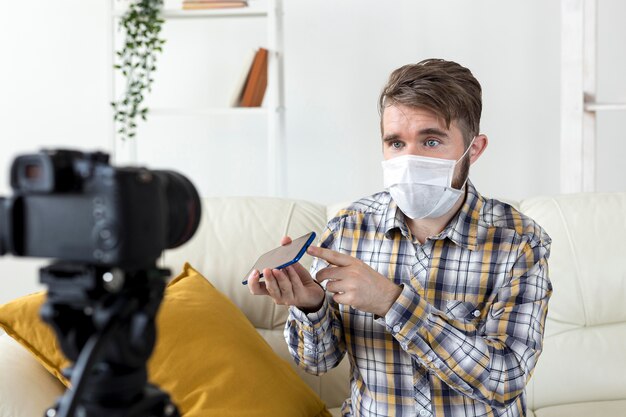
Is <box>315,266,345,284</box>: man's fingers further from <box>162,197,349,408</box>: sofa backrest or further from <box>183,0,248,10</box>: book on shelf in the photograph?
<box>183,0,248,10</box>: book on shelf

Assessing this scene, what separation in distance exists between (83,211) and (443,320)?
79 cm

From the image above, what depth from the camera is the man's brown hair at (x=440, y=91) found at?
151 cm

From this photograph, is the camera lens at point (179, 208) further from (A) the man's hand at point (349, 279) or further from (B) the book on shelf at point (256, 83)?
(B) the book on shelf at point (256, 83)

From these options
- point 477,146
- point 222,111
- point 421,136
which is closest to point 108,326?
point 421,136

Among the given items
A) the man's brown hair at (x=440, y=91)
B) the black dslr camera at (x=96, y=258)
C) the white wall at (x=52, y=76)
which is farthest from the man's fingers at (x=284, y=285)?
the white wall at (x=52, y=76)

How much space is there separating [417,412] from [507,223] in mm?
399

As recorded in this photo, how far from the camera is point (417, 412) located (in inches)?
58.7

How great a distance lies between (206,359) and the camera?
1.79m

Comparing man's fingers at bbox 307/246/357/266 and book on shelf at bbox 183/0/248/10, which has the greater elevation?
book on shelf at bbox 183/0/248/10

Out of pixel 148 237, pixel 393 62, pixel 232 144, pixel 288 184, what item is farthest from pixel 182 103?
pixel 148 237

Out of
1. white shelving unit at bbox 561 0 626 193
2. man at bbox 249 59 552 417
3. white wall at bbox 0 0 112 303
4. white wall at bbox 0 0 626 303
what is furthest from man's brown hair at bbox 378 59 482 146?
white wall at bbox 0 0 112 303

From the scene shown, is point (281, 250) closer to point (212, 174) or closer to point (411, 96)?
point (411, 96)

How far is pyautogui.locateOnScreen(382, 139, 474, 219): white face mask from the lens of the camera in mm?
1546

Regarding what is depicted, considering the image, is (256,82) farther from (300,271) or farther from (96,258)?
(96,258)
